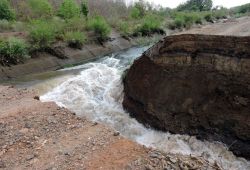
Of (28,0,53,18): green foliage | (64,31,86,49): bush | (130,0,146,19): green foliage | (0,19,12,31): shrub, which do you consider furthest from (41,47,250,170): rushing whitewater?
(130,0,146,19): green foliage

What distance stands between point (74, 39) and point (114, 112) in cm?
1071

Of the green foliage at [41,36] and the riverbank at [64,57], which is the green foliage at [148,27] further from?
the green foliage at [41,36]

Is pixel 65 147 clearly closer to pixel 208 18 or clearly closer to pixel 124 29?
pixel 124 29

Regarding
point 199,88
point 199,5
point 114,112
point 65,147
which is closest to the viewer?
point 65,147

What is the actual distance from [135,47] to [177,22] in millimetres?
8344

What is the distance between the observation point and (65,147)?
20.6 feet

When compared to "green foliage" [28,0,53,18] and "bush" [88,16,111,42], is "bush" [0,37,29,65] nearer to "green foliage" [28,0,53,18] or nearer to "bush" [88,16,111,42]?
"bush" [88,16,111,42]

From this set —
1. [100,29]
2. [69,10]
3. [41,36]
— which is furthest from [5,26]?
[100,29]

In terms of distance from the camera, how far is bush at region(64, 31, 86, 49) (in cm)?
1853

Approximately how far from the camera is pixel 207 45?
270 inches

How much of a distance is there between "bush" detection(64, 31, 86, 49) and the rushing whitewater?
19.5ft

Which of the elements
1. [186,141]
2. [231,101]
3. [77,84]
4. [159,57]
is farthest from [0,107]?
[231,101]

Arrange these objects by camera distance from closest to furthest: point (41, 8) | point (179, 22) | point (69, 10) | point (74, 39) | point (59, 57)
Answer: point (59, 57)
point (74, 39)
point (41, 8)
point (69, 10)
point (179, 22)

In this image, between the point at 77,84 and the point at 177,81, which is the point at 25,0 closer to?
the point at 77,84
